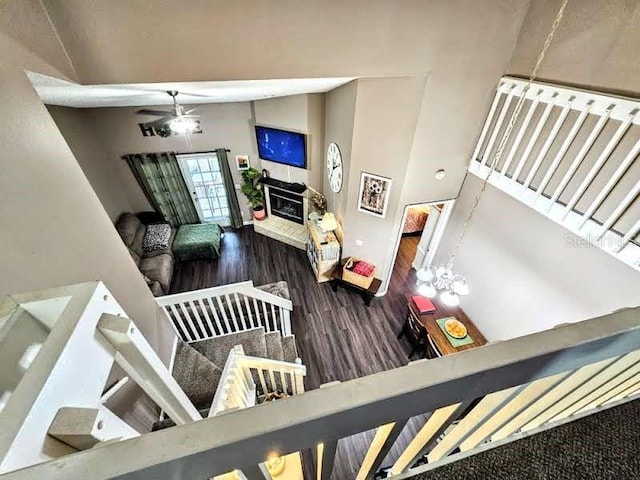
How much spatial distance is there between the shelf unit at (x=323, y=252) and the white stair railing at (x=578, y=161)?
2.50 metres

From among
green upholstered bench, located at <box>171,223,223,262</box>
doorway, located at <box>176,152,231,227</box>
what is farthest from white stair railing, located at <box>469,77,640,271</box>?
doorway, located at <box>176,152,231,227</box>

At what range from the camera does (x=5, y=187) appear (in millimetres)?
1222

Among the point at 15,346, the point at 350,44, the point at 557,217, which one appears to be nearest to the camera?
the point at 15,346

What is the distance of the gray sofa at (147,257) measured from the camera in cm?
462

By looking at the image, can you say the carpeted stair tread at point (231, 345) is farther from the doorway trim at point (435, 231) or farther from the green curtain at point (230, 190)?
the green curtain at point (230, 190)

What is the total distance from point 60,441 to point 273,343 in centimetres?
310

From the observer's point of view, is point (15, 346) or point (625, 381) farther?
point (625, 381)

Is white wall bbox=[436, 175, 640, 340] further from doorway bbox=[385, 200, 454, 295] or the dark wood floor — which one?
the dark wood floor

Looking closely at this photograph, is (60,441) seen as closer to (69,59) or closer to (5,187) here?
(5,187)

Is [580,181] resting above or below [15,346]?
below

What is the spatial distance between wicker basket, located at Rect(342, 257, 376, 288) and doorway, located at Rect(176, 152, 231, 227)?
335 cm

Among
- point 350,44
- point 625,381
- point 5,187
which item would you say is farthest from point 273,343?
point 350,44

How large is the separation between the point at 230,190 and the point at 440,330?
16.0ft

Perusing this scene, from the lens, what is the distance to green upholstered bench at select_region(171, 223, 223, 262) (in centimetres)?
543
